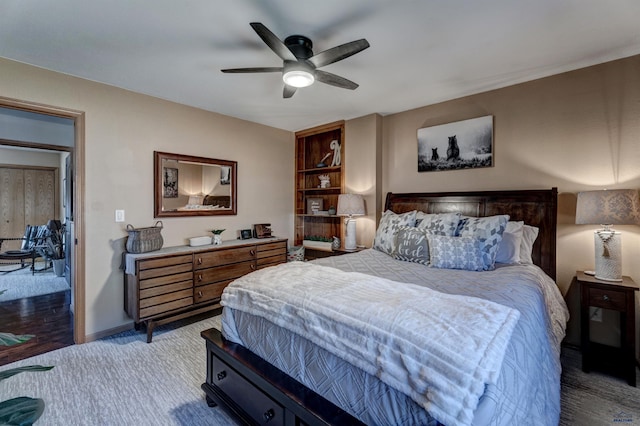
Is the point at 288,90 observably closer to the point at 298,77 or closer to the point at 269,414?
the point at 298,77

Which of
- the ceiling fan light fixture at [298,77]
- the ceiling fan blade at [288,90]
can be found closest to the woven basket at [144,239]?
the ceiling fan blade at [288,90]

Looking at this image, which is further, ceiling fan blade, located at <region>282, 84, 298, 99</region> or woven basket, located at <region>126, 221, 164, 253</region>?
woven basket, located at <region>126, 221, 164, 253</region>

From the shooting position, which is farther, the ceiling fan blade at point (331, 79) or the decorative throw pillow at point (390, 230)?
the decorative throw pillow at point (390, 230)

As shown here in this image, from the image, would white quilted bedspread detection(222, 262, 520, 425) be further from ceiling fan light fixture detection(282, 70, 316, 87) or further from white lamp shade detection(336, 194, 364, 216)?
white lamp shade detection(336, 194, 364, 216)

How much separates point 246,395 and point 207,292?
5.98ft

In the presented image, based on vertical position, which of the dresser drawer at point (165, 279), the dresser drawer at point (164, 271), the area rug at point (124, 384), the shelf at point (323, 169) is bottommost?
the area rug at point (124, 384)

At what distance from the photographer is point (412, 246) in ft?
8.84

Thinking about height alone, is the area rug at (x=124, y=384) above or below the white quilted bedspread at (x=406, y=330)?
below

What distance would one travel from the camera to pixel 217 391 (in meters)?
1.92

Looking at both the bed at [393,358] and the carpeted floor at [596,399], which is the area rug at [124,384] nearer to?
the bed at [393,358]

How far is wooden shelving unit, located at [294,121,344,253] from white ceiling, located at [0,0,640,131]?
4.96 feet

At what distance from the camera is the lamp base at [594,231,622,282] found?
2.30 meters

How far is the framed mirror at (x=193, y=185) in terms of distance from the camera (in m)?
3.43

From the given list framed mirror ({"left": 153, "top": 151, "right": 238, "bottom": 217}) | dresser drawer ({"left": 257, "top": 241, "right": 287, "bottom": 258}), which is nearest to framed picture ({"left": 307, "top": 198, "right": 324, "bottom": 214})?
dresser drawer ({"left": 257, "top": 241, "right": 287, "bottom": 258})
